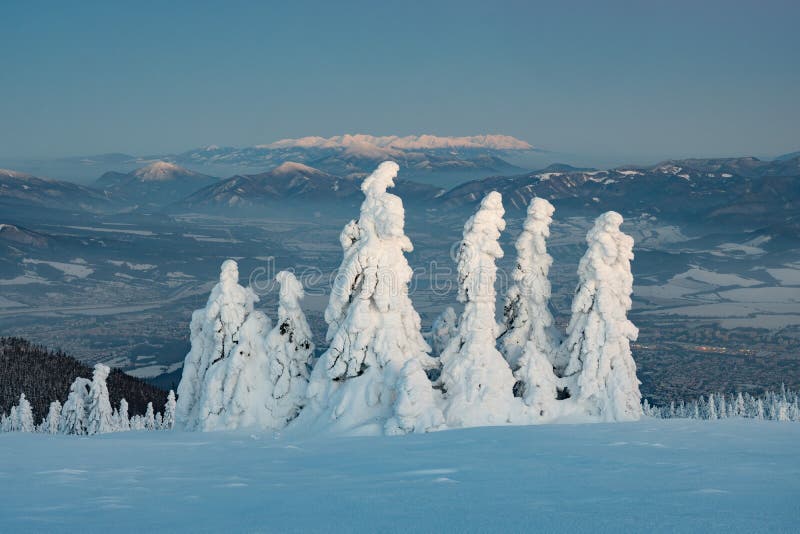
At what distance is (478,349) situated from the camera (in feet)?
112

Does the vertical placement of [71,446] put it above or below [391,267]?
below

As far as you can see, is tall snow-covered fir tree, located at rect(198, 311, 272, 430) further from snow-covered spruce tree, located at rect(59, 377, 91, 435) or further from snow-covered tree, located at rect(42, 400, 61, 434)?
snow-covered tree, located at rect(42, 400, 61, 434)

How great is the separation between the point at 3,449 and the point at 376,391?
51.7 feet

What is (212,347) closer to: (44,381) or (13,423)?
(13,423)

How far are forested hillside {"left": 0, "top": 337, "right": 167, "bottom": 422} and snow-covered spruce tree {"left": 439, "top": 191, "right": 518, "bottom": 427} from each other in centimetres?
8610

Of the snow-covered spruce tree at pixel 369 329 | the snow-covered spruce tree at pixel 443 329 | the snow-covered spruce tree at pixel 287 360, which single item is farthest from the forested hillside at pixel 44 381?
the snow-covered spruce tree at pixel 369 329

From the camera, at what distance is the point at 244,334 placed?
125 ft

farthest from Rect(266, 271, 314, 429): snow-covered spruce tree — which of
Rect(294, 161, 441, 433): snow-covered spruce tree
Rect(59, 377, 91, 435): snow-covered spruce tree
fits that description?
Rect(59, 377, 91, 435): snow-covered spruce tree

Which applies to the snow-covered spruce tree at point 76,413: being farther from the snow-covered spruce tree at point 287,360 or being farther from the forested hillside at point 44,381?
the forested hillside at point 44,381

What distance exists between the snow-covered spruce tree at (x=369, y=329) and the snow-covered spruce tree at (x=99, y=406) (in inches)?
1290

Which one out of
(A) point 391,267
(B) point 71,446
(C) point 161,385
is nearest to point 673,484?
(B) point 71,446

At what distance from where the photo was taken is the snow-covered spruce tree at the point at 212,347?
1483 inches

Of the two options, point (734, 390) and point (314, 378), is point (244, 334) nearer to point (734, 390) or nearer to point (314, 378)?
point (314, 378)

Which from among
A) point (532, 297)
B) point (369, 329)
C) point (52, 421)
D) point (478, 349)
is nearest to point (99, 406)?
point (52, 421)
